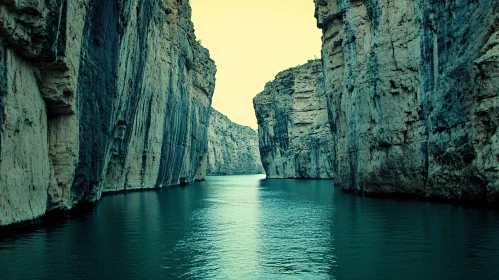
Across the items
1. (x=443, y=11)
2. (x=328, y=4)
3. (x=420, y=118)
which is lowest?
(x=420, y=118)

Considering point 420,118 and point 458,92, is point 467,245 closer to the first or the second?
point 458,92

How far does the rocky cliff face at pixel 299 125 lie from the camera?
90.7 meters

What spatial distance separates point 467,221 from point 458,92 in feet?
30.1

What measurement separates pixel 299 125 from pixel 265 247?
85020 mm

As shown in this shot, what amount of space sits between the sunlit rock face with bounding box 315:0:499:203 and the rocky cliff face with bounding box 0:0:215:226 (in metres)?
18.4

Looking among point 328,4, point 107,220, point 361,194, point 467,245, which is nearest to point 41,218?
point 107,220

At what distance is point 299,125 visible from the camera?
99875 millimetres

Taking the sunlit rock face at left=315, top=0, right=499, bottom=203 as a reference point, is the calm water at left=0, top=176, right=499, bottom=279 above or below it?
below

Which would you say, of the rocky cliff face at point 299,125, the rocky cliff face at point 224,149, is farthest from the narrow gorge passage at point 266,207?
the rocky cliff face at point 224,149

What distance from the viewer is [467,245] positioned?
14.7 m

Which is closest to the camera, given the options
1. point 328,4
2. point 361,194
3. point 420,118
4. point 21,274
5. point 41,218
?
point 21,274

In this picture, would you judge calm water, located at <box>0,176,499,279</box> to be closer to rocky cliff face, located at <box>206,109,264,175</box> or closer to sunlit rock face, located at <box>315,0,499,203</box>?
sunlit rock face, located at <box>315,0,499,203</box>

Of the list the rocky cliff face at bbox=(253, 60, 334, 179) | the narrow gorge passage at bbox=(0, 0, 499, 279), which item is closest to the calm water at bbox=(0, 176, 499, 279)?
the narrow gorge passage at bbox=(0, 0, 499, 279)

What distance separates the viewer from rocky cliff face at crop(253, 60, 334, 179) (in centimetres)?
9069
